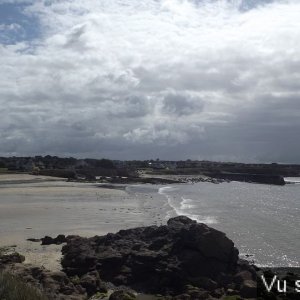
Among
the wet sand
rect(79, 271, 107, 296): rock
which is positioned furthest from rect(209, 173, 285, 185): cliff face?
rect(79, 271, 107, 296): rock

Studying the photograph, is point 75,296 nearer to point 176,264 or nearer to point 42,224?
point 176,264

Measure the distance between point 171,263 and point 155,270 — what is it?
0.59 m

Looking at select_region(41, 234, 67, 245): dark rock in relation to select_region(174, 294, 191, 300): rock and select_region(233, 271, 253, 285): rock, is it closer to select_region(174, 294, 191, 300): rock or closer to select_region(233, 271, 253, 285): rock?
select_region(233, 271, 253, 285): rock

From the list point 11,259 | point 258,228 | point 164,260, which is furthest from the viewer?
point 258,228

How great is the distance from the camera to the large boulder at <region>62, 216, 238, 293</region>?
1588 centimetres

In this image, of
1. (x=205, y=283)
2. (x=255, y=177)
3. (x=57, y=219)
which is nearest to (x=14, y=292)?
(x=205, y=283)

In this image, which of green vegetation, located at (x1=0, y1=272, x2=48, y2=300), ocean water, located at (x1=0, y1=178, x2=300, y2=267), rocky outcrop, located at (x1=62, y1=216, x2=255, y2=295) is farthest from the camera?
ocean water, located at (x1=0, y1=178, x2=300, y2=267)

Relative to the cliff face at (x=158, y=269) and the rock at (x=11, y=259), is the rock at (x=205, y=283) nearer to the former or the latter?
the cliff face at (x=158, y=269)

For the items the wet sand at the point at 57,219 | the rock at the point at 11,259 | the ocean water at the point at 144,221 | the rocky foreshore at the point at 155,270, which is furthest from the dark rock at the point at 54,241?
the rock at the point at 11,259

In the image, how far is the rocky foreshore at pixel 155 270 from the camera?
47.9 feet

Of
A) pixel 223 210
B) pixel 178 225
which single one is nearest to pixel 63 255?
pixel 178 225

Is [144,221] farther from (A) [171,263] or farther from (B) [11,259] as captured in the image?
(B) [11,259]

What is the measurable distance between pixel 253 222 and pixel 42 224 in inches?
583

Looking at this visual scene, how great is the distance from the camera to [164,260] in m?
16.7
